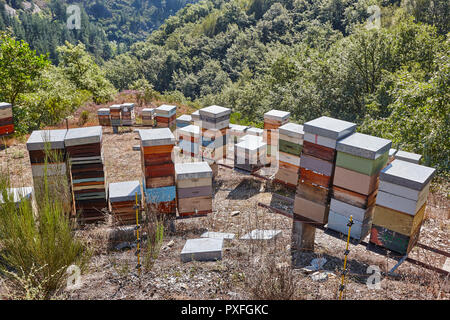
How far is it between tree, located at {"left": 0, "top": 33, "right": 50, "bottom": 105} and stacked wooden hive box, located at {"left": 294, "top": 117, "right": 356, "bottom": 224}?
12.7m

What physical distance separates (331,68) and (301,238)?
12.2 meters

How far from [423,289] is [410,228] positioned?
2.78 feet

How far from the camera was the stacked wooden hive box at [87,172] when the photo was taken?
5.79 metres

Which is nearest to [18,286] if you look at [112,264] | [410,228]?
[112,264]

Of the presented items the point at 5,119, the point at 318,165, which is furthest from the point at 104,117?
the point at 318,165

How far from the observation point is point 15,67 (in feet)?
43.4

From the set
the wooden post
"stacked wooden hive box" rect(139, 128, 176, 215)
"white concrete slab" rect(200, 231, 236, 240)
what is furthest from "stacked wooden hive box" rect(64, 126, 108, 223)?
the wooden post

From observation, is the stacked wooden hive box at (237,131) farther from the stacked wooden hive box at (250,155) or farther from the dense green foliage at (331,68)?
the dense green foliage at (331,68)

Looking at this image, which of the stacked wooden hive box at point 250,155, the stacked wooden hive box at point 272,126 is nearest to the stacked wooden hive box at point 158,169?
the stacked wooden hive box at point 250,155

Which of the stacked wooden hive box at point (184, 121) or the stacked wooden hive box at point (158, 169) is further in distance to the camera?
the stacked wooden hive box at point (184, 121)

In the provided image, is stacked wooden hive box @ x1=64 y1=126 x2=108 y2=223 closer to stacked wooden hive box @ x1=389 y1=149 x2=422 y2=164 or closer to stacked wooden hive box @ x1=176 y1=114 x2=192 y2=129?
stacked wooden hive box @ x1=389 y1=149 x2=422 y2=164

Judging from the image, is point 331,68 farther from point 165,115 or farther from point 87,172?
point 87,172

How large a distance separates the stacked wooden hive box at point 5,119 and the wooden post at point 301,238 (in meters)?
10.2
